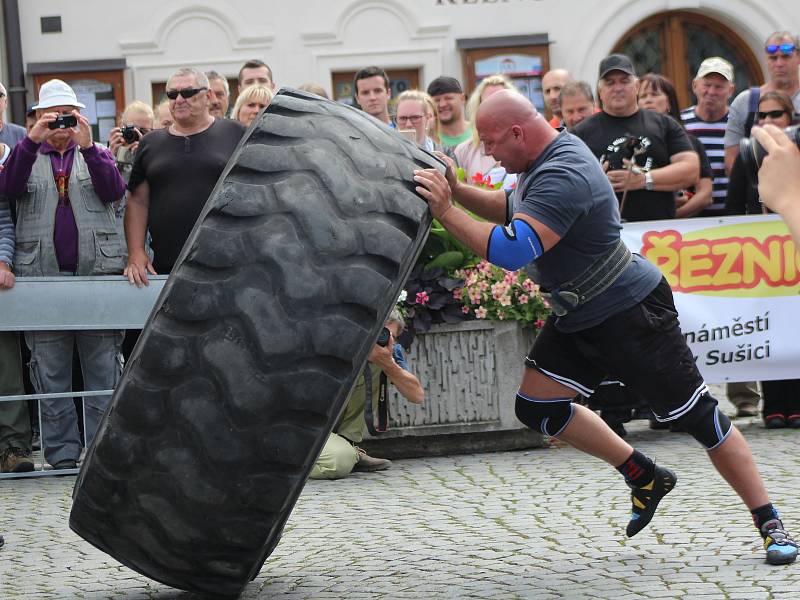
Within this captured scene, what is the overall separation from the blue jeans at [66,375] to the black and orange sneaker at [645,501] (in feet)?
11.9

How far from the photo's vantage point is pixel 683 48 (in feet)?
56.7

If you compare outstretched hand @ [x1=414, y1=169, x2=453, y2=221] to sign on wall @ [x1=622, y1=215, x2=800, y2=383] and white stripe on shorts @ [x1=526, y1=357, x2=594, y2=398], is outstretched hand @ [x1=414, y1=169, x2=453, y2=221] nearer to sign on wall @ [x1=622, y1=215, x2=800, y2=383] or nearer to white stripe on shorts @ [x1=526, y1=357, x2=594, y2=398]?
white stripe on shorts @ [x1=526, y1=357, x2=594, y2=398]

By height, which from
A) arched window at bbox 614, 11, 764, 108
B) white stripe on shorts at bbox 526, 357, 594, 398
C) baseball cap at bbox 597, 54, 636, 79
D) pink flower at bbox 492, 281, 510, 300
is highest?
arched window at bbox 614, 11, 764, 108

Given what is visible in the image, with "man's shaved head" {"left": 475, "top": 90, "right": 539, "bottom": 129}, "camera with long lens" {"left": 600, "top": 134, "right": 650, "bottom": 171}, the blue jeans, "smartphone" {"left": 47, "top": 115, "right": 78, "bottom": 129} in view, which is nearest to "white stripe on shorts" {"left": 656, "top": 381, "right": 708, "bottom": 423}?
"man's shaved head" {"left": 475, "top": 90, "right": 539, "bottom": 129}

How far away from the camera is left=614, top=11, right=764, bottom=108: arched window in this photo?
17219mm

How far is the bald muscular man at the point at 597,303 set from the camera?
500 cm

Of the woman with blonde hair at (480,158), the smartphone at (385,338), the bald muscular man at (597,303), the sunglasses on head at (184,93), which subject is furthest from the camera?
the woman with blonde hair at (480,158)

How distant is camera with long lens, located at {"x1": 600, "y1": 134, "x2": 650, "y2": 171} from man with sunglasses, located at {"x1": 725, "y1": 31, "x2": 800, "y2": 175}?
0.98 m

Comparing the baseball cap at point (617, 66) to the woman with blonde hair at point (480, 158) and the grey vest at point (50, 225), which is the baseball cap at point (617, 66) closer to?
the woman with blonde hair at point (480, 158)

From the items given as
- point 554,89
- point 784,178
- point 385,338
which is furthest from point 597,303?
point 554,89

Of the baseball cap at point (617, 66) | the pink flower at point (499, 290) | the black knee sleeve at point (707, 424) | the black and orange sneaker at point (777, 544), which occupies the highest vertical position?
the baseball cap at point (617, 66)

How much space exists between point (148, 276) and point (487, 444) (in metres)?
2.16

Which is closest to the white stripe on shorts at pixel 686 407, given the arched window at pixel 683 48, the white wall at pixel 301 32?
the white wall at pixel 301 32

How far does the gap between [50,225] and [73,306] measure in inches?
20.0
